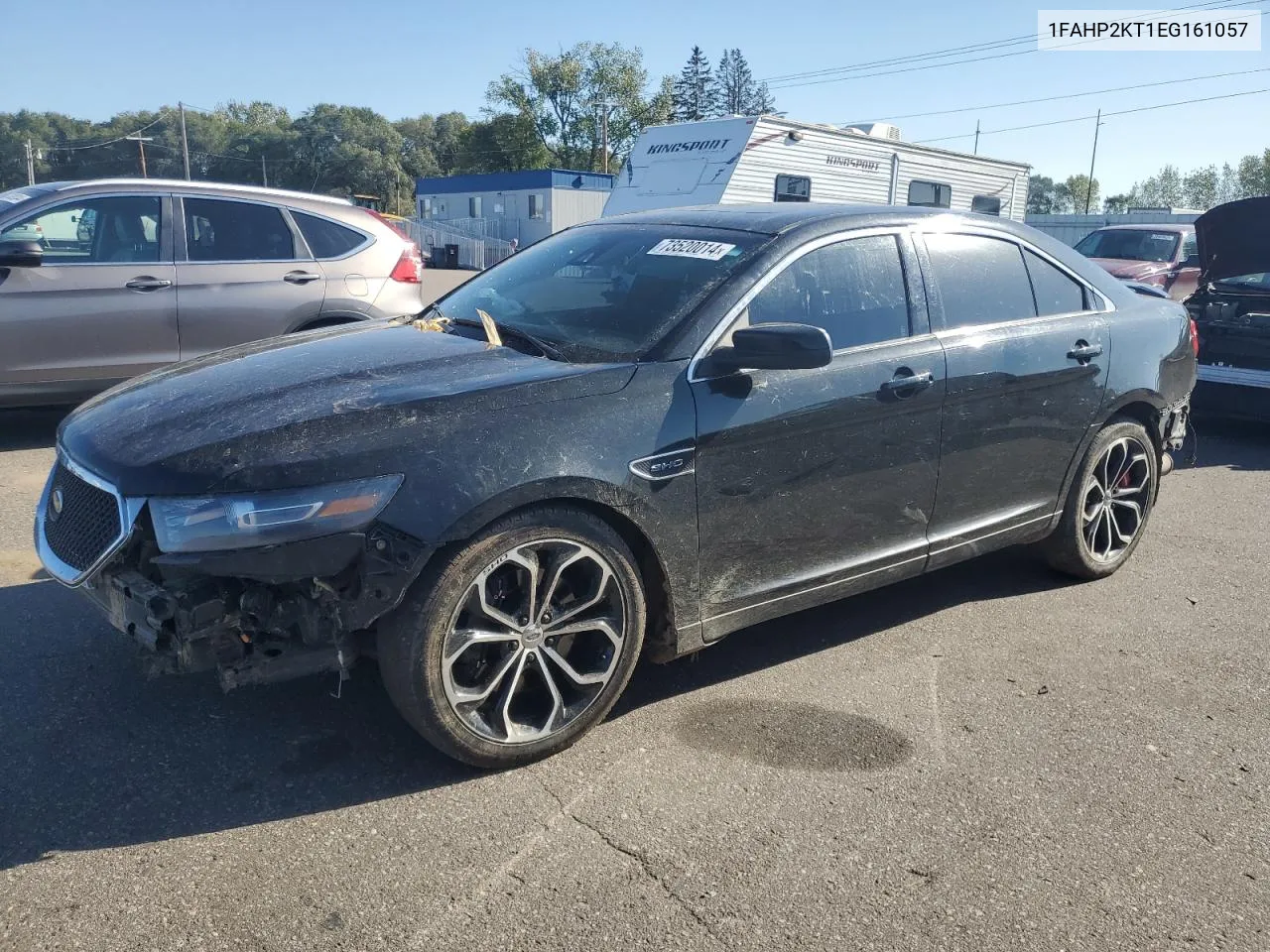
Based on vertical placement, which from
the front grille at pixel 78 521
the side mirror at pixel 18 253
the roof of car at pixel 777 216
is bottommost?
the front grille at pixel 78 521

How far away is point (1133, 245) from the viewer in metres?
16.4

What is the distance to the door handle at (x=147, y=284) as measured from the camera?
6.87 m

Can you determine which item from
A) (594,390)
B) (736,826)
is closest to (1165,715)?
(736,826)

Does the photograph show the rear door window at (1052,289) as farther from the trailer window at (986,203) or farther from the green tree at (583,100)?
the green tree at (583,100)

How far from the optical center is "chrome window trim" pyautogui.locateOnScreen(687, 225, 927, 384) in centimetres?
346

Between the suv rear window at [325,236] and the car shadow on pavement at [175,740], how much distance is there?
Result: 3.91 m

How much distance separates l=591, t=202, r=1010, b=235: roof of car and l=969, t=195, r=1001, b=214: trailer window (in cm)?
1424

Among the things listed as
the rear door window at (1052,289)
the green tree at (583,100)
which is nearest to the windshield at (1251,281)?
the rear door window at (1052,289)

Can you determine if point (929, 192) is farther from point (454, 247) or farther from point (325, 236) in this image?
point (454, 247)

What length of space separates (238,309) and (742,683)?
4992 millimetres

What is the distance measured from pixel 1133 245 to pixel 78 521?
16.8 meters

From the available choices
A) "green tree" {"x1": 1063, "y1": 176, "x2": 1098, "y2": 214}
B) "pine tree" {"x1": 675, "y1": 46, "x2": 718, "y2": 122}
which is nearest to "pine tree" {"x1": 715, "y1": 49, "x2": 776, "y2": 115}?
"pine tree" {"x1": 675, "y1": 46, "x2": 718, "y2": 122}

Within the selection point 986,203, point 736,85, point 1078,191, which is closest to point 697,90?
point 736,85

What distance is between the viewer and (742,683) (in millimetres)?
3850
